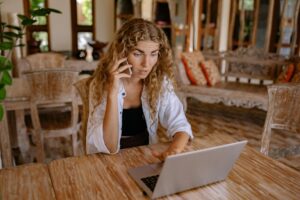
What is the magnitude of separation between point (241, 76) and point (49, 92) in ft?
9.51

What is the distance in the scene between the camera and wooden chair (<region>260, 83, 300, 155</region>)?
1.89 m

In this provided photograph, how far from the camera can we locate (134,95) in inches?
62.8

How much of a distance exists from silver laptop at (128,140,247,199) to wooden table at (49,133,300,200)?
3 centimetres

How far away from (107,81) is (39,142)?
1.16 metres

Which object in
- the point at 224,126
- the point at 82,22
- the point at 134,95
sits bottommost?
the point at 224,126

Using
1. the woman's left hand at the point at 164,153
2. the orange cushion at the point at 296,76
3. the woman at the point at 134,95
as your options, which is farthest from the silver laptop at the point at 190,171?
the orange cushion at the point at 296,76

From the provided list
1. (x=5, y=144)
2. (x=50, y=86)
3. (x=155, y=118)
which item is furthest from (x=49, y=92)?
(x=155, y=118)

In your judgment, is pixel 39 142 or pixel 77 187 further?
pixel 39 142

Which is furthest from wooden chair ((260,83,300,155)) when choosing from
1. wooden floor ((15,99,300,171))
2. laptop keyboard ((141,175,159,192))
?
laptop keyboard ((141,175,159,192))

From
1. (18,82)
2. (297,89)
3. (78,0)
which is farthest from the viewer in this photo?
(78,0)

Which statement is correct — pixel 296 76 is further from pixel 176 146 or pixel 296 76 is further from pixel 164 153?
pixel 164 153

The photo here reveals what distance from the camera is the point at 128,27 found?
1.48 meters

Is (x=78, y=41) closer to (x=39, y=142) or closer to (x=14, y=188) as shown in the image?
(x=39, y=142)

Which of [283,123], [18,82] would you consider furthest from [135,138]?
[18,82]
